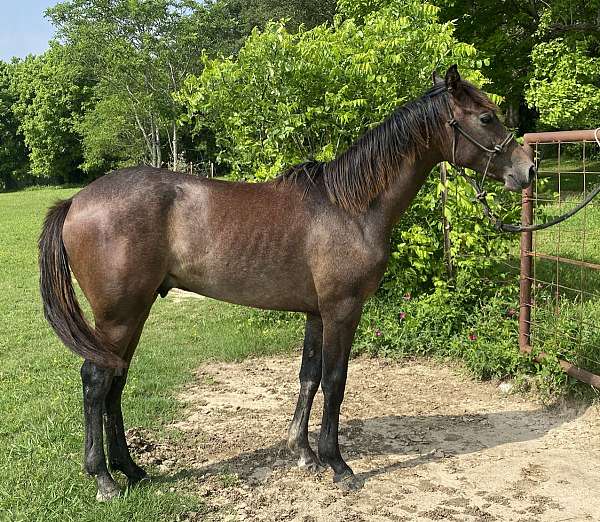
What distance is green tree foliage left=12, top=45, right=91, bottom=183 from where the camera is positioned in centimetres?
4153

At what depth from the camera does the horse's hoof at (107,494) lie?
313cm

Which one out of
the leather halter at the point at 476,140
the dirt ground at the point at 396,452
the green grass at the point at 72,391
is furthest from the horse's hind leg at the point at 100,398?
the leather halter at the point at 476,140

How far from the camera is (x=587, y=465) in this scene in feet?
11.7

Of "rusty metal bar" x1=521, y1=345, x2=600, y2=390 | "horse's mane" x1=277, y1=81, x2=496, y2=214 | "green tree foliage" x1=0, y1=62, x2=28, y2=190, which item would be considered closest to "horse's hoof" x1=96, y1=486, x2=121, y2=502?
"horse's mane" x1=277, y1=81, x2=496, y2=214

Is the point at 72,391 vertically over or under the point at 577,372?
under

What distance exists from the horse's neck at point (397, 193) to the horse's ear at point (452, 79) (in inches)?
14.2

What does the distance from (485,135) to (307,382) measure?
1.86 meters

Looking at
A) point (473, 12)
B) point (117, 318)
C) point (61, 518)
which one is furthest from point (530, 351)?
point (473, 12)

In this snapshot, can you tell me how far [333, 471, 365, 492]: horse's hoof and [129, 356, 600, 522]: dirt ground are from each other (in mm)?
41

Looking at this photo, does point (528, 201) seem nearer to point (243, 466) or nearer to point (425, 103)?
point (425, 103)

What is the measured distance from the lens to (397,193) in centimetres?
340

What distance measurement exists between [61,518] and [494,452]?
2639mm

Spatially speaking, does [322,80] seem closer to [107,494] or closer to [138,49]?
[107,494]

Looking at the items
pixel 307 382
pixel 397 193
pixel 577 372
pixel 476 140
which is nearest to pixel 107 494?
pixel 307 382
